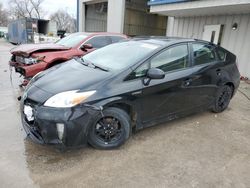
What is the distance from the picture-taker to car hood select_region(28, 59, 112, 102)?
3061 millimetres

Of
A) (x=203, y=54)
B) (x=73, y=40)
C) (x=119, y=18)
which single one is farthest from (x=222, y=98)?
(x=119, y=18)

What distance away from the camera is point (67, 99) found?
9.53ft

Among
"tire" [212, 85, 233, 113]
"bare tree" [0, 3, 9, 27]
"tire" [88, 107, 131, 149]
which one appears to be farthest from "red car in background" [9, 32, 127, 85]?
"bare tree" [0, 3, 9, 27]

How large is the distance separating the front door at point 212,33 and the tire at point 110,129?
809cm

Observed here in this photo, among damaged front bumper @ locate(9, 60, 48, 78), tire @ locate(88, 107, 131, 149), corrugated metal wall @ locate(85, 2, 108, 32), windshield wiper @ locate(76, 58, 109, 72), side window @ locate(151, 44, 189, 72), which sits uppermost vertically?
corrugated metal wall @ locate(85, 2, 108, 32)

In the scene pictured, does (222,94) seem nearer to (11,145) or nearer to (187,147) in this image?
(187,147)

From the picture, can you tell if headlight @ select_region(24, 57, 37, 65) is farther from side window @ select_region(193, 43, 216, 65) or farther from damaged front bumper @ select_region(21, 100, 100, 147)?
side window @ select_region(193, 43, 216, 65)

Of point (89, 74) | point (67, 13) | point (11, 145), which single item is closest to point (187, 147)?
point (89, 74)

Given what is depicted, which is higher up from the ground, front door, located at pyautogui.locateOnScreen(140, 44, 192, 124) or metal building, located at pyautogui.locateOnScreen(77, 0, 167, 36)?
metal building, located at pyautogui.locateOnScreen(77, 0, 167, 36)

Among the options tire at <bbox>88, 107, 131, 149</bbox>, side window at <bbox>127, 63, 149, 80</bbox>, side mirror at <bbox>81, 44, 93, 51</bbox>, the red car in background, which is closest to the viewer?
tire at <bbox>88, 107, 131, 149</bbox>

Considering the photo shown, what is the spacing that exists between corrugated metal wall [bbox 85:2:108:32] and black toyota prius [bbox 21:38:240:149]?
51.1 ft

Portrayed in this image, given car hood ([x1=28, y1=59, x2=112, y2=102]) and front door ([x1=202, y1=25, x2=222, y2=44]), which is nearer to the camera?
car hood ([x1=28, y1=59, x2=112, y2=102])

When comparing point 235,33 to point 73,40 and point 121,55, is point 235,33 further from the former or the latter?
point 121,55

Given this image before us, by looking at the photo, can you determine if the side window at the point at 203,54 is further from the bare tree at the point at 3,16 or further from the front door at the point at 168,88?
the bare tree at the point at 3,16
